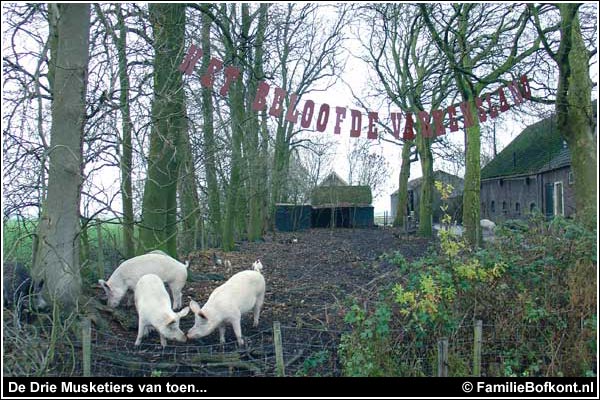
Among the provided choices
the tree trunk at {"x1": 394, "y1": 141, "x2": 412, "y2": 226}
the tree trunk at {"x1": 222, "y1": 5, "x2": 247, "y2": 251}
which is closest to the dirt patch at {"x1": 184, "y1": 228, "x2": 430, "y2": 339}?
the tree trunk at {"x1": 222, "y1": 5, "x2": 247, "y2": 251}

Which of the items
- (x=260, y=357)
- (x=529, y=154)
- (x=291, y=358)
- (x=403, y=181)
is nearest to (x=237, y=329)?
(x=260, y=357)

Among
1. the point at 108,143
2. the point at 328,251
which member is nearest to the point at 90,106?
the point at 108,143

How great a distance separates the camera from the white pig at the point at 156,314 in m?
7.37

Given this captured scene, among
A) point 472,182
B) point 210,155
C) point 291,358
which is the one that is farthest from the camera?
point 472,182

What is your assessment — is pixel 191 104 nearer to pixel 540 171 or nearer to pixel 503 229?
pixel 503 229

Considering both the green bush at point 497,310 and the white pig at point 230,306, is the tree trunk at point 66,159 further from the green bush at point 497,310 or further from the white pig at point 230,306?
the green bush at point 497,310

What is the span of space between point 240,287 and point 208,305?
0.61 metres

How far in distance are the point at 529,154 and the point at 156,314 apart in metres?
31.9

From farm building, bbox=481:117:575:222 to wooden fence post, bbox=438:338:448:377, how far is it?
769 inches

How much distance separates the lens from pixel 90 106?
780cm

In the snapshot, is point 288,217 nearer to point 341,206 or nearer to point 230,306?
point 341,206

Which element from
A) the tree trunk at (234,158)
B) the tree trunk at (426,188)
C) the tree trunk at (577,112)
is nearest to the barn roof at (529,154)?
the tree trunk at (426,188)

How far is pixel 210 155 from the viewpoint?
1213cm
